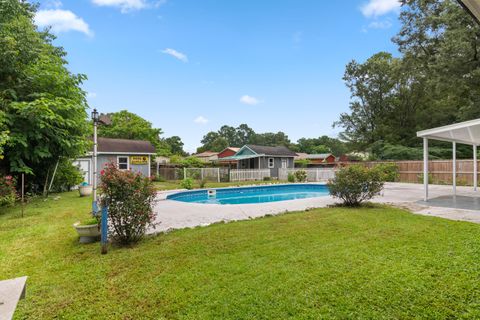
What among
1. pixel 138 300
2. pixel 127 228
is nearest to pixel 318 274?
pixel 138 300

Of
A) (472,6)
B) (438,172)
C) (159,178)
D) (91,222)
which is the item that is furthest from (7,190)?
(438,172)

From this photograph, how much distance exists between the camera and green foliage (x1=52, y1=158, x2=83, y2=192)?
12286mm

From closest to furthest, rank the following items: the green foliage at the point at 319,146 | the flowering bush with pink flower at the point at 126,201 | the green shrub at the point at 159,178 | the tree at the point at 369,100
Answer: the flowering bush with pink flower at the point at 126,201
the green shrub at the point at 159,178
the tree at the point at 369,100
the green foliage at the point at 319,146

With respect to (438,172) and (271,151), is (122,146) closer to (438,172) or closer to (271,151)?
(271,151)

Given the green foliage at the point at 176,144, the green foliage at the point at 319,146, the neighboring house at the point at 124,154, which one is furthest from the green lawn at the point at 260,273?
the green foliage at the point at 319,146

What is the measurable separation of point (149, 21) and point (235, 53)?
218 inches

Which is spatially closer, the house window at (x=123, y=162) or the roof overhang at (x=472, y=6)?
the roof overhang at (x=472, y=6)

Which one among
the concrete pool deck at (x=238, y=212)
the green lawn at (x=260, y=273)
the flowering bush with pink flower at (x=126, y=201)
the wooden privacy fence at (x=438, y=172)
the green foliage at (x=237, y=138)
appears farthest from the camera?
the green foliage at (x=237, y=138)

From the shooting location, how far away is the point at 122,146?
18.5 meters

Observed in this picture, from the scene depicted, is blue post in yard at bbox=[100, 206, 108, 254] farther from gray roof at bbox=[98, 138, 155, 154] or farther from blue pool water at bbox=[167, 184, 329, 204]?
gray roof at bbox=[98, 138, 155, 154]

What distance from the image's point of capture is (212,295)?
2.69 meters

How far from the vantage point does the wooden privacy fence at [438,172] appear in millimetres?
14648

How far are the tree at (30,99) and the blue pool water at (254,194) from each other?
5.07 metres

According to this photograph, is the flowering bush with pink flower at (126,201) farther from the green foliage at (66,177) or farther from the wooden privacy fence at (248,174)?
the wooden privacy fence at (248,174)
